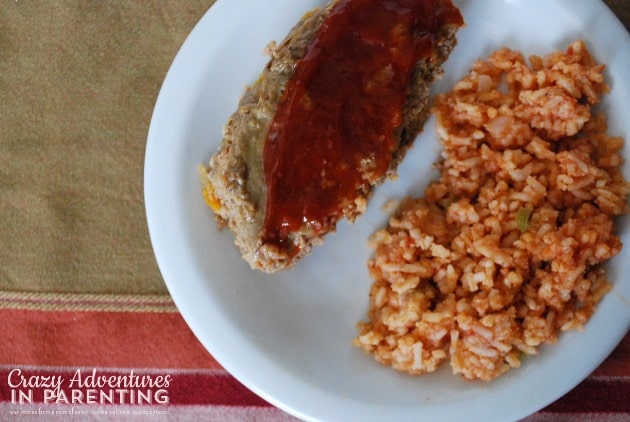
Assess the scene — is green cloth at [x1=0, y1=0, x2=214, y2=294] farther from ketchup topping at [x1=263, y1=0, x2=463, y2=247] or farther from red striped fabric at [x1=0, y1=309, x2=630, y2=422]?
ketchup topping at [x1=263, y1=0, x2=463, y2=247]

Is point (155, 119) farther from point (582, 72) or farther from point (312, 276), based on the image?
point (582, 72)

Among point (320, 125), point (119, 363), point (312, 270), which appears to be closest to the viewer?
point (320, 125)

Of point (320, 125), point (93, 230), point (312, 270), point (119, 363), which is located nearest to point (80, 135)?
point (93, 230)

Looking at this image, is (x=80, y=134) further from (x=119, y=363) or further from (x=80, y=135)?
(x=119, y=363)

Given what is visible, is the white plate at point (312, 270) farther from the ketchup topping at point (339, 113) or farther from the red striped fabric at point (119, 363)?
the ketchup topping at point (339, 113)

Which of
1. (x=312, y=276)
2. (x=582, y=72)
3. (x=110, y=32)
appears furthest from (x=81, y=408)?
(x=582, y=72)

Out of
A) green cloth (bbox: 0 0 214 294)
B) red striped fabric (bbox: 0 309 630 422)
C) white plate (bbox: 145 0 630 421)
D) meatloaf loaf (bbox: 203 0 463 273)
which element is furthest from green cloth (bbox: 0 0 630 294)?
meatloaf loaf (bbox: 203 0 463 273)

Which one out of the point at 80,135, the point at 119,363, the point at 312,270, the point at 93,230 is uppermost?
the point at 312,270
